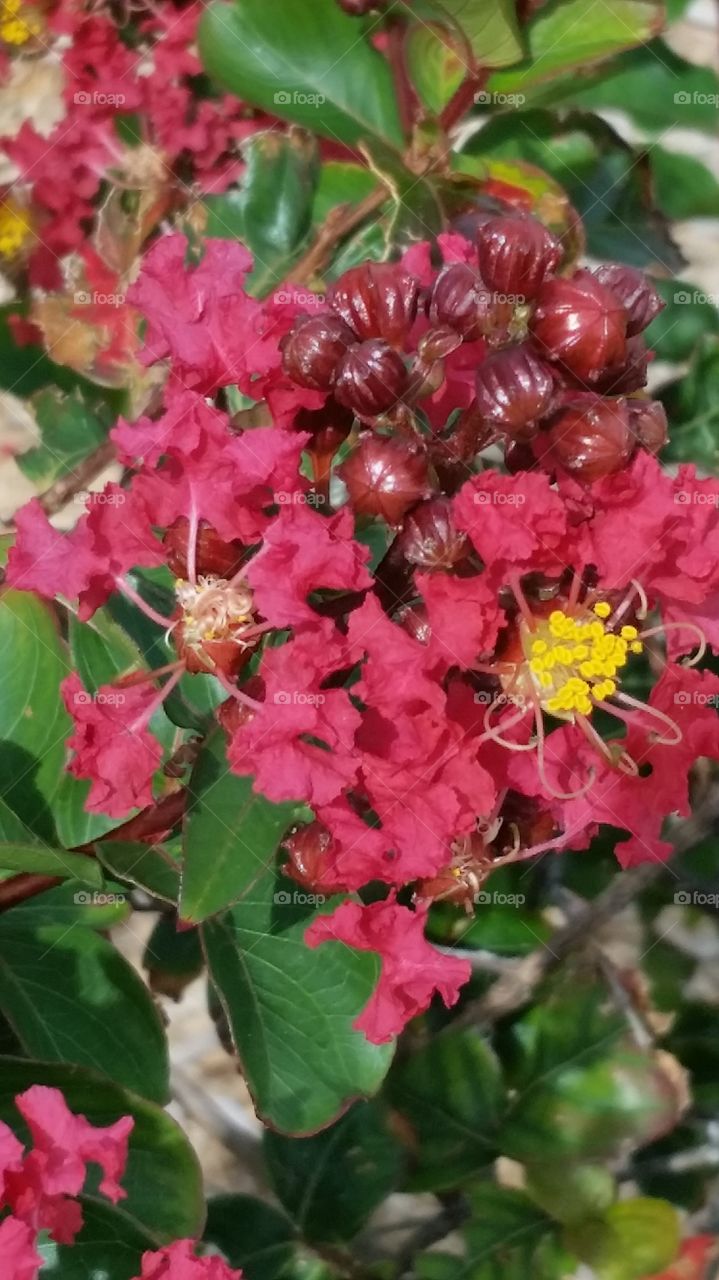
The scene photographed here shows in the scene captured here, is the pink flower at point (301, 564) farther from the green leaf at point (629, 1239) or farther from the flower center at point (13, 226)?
the flower center at point (13, 226)

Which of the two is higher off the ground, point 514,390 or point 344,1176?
point 514,390

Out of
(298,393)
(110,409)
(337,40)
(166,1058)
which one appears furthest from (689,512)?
(110,409)

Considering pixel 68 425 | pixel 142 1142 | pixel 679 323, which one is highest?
pixel 68 425

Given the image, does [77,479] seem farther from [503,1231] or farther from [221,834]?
[503,1231]

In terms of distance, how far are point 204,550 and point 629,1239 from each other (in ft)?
2.71

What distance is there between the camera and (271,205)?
1173mm

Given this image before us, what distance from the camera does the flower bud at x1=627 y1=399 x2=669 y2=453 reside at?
674 millimetres

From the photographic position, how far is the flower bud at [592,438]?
61 cm

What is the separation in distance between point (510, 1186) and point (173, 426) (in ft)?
2.86

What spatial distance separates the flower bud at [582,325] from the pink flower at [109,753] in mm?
338

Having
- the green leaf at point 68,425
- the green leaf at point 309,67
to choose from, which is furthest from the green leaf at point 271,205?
the green leaf at point 68,425

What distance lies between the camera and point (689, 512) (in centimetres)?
66

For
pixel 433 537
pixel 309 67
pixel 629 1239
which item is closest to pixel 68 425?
pixel 309 67

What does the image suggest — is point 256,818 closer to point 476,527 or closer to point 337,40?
point 476,527
